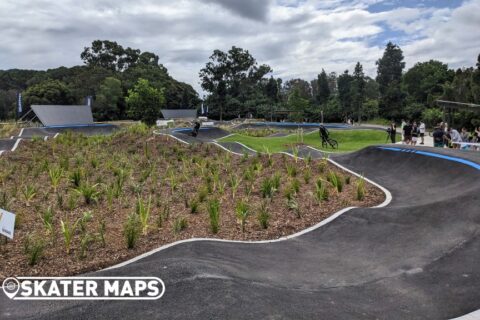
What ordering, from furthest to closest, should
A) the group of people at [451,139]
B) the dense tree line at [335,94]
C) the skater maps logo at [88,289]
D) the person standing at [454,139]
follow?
the dense tree line at [335,94]
the person standing at [454,139]
the group of people at [451,139]
the skater maps logo at [88,289]

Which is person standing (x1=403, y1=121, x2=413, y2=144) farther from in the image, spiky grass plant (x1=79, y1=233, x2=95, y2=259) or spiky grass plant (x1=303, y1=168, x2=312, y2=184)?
spiky grass plant (x1=79, y1=233, x2=95, y2=259)

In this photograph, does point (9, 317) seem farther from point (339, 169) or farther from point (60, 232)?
point (339, 169)

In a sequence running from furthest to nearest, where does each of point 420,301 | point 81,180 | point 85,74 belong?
point 85,74, point 81,180, point 420,301

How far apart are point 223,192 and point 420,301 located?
Result: 7.20m

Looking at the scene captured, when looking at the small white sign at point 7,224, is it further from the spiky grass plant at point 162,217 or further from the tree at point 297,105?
the tree at point 297,105

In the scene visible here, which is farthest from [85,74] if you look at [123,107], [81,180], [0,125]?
[81,180]

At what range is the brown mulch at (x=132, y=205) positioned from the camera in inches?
282

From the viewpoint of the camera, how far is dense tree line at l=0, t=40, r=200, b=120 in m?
67.6

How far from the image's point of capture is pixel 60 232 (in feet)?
27.1

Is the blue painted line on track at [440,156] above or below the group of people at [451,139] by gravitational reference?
below

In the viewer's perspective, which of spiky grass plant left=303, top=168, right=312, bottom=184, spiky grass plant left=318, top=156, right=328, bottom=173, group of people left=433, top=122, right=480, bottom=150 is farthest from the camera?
group of people left=433, top=122, right=480, bottom=150

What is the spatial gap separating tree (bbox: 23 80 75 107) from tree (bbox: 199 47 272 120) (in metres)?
30.3

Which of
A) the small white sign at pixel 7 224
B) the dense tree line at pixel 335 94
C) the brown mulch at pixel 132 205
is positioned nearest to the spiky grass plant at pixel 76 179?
the brown mulch at pixel 132 205

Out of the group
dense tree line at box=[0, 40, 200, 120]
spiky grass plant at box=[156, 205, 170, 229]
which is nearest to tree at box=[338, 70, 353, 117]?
dense tree line at box=[0, 40, 200, 120]
